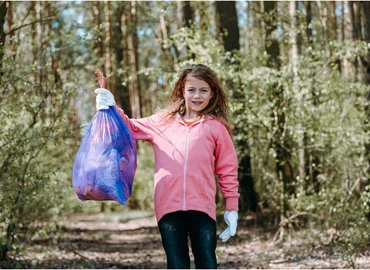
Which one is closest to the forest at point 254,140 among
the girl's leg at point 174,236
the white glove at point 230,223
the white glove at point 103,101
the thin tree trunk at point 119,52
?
the white glove at point 103,101

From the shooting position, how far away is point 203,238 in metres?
3.68

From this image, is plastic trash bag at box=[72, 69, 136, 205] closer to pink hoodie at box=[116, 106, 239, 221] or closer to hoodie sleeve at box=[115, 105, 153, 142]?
hoodie sleeve at box=[115, 105, 153, 142]

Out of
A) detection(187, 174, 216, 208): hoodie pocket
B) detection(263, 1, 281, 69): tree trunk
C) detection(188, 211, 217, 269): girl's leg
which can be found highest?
detection(263, 1, 281, 69): tree trunk

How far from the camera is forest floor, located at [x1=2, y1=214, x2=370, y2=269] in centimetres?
744

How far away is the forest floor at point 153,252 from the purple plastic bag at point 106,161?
3273mm

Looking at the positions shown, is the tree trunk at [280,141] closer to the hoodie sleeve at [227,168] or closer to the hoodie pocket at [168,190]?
the hoodie sleeve at [227,168]

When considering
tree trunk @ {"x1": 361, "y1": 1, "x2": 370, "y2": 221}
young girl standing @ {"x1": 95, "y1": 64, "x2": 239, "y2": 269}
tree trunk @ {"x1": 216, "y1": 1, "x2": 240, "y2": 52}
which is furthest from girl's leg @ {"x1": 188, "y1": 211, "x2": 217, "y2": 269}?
tree trunk @ {"x1": 216, "y1": 1, "x2": 240, "y2": 52}

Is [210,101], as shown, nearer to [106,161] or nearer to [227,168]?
[227,168]

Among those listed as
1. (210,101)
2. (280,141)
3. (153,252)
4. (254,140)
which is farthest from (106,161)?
(153,252)

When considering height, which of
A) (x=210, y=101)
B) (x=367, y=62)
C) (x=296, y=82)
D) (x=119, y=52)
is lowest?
(x=210, y=101)

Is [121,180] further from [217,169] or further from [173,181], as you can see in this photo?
[217,169]

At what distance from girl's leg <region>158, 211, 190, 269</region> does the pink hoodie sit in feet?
0.17

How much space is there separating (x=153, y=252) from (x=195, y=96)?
21.9 feet

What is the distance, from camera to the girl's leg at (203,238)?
369 centimetres
